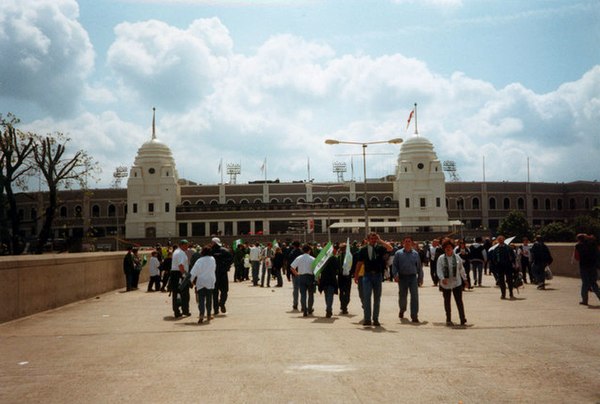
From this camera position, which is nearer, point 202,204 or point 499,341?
point 499,341

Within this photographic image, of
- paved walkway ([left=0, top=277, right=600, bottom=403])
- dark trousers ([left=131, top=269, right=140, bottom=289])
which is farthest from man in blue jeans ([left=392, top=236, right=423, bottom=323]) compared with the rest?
dark trousers ([left=131, top=269, right=140, bottom=289])

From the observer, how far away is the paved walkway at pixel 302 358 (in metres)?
6.71

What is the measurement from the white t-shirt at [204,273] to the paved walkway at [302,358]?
836mm

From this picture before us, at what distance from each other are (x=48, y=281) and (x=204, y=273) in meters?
4.99

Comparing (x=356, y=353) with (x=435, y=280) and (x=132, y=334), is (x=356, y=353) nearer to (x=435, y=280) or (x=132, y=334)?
(x=132, y=334)

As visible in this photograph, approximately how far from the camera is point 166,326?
1279 cm

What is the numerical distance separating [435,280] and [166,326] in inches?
557

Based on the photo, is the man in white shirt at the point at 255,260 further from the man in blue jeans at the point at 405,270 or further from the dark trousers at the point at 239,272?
the man in blue jeans at the point at 405,270

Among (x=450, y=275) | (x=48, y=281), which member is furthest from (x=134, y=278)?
(x=450, y=275)

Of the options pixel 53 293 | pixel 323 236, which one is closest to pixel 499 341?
pixel 53 293

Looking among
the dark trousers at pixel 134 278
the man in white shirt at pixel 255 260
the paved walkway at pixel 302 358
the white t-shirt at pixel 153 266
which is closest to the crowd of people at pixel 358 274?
the paved walkway at pixel 302 358

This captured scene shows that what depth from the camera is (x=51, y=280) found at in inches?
649

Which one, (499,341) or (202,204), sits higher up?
(202,204)

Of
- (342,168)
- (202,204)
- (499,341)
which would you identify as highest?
(342,168)
